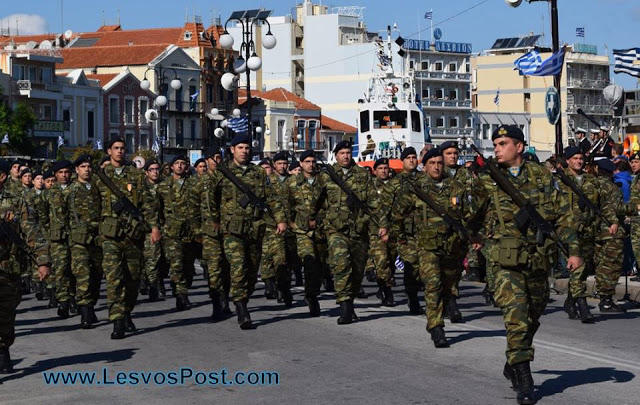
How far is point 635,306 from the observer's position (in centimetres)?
1727

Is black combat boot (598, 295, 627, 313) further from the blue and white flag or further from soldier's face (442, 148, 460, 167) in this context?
the blue and white flag

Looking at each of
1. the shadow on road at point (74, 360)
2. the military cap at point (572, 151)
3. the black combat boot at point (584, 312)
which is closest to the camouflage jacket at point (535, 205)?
the shadow on road at point (74, 360)

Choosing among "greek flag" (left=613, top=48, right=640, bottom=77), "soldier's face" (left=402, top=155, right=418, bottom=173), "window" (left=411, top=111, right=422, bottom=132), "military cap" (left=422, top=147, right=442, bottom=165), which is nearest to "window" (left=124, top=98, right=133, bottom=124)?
"window" (left=411, top=111, right=422, bottom=132)

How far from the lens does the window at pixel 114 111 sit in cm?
9409

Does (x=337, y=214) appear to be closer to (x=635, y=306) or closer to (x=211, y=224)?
(x=211, y=224)

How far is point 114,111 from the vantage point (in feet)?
311

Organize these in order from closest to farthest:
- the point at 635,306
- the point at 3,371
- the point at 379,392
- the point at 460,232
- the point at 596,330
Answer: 1. the point at 379,392
2. the point at 3,371
3. the point at 460,232
4. the point at 596,330
5. the point at 635,306

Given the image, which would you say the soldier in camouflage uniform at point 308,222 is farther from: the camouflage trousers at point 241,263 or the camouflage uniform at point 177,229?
the camouflage uniform at point 177,229

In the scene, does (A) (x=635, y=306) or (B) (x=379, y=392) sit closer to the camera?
(B) (x=379, y=392)

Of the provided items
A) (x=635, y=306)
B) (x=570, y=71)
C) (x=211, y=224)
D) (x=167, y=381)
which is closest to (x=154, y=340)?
(x=211, y=224)

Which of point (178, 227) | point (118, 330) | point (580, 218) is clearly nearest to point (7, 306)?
point (118, 330)

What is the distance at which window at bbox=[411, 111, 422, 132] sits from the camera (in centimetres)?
4659

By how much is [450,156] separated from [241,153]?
9.02 ft

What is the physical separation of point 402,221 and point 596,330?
2.52 meters
